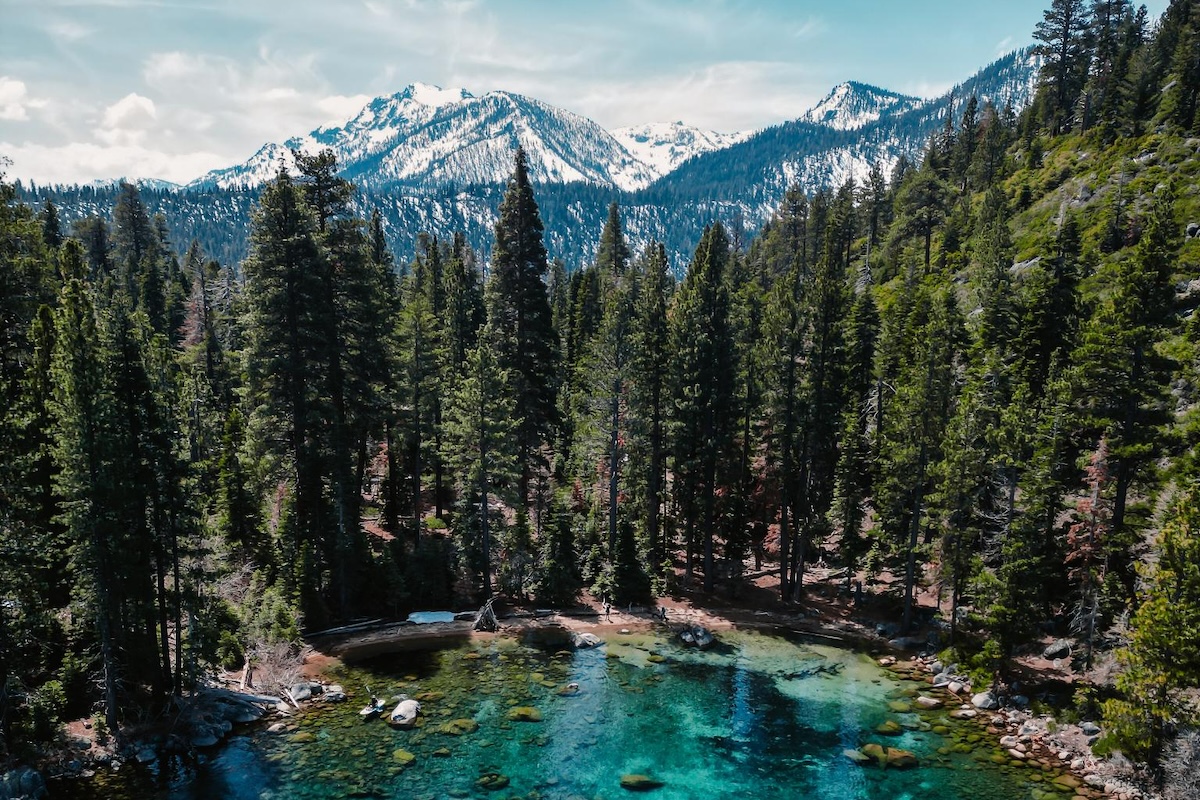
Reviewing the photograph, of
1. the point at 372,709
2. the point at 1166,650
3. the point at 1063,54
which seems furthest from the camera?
the point at 1063,54

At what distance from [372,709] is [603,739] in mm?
8865

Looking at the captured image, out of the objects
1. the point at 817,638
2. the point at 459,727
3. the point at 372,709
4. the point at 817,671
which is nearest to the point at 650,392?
the point at 817,638

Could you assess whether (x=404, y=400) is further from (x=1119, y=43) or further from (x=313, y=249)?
(x=1119, y=43)

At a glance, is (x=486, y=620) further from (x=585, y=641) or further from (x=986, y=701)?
(x=986, y=701)

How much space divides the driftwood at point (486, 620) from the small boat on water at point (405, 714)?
8310 millimetres

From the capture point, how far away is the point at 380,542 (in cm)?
4056

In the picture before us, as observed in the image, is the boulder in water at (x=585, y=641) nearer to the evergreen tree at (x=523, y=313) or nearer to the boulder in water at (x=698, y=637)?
the boulder in water at (x=698, y=637)

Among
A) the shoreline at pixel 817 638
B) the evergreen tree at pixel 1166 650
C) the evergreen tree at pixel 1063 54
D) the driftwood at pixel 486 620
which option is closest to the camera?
the evergreen tree at pixel 1166 650

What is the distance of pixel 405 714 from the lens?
2511 cm

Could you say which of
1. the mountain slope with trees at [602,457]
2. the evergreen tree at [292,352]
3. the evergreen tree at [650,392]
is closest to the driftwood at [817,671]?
the mountain slope with trees at [602,457]

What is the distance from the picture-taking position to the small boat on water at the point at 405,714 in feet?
81.0

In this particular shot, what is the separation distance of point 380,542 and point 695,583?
63.8ft

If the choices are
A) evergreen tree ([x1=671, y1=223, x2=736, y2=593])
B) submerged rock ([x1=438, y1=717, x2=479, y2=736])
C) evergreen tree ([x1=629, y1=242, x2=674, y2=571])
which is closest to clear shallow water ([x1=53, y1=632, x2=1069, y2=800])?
submerged rock ([x1=438, y1=717, x2=479, y2=736])

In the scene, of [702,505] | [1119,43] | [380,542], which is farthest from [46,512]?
[1119,43]
